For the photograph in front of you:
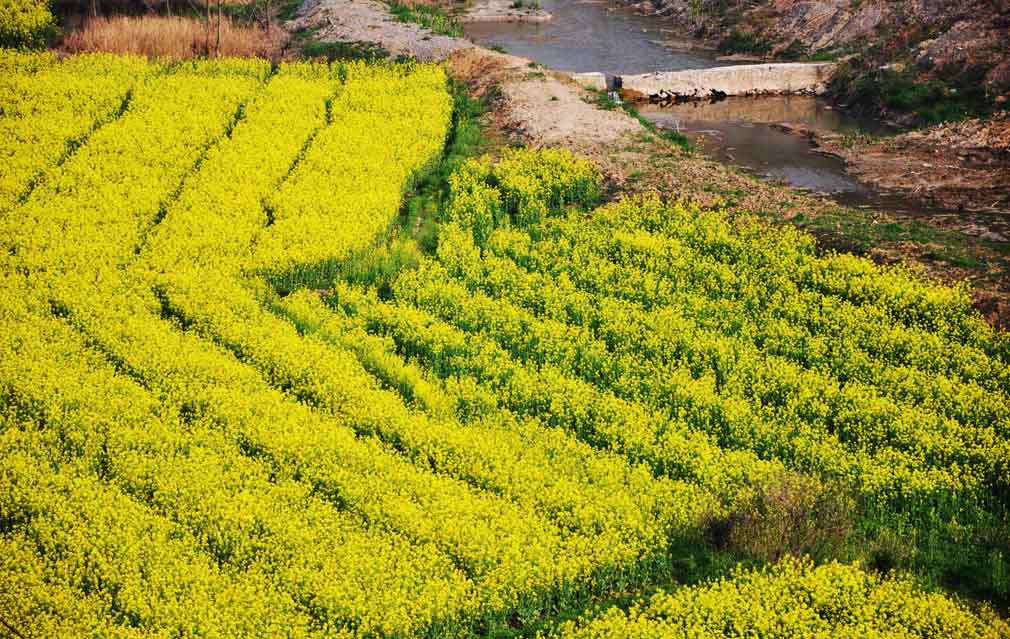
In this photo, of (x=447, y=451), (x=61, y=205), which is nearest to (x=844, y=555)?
(x=447, y=451)

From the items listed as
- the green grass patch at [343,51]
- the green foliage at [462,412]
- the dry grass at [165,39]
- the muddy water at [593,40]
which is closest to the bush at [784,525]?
the green foliage at [462,412]

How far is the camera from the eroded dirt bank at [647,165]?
60.2 feet

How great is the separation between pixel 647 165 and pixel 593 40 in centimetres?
2044

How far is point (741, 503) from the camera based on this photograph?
12.3 metres

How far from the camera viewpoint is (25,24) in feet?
98.1

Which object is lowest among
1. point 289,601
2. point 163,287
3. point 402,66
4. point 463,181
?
point 289,601

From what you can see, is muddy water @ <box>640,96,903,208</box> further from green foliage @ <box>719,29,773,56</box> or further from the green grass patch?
the green grass patch

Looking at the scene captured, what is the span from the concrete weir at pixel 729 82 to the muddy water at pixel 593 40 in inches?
147

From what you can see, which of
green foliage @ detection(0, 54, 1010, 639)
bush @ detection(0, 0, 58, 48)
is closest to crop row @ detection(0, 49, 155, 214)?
green foliage @ detection(0, 54, 1010, 639)

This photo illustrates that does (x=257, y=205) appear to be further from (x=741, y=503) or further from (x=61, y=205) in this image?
(x=741, y=503)

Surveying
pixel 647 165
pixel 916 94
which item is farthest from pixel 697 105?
pixel 647 165

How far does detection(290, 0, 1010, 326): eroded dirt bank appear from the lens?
18.4m

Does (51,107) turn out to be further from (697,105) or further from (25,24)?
(697,105)

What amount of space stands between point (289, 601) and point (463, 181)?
13.5 m
